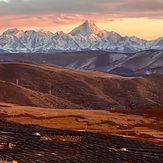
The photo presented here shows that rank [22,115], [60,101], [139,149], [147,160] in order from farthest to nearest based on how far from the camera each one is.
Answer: [60,101], [22,115], [139,149], [147,160]

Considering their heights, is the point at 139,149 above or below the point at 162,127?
above

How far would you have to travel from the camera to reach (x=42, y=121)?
79.6 metres

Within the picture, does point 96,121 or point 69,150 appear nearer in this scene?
point 69,150

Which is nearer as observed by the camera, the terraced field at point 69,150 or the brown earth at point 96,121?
the terraced field at point 69,150

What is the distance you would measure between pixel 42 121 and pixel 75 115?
1185cm

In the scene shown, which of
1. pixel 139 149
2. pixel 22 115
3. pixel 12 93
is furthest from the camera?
pixel 12 93

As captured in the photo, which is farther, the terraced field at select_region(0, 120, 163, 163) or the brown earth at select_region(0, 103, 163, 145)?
the brown earth at select_region(0, 103, 163, 145)

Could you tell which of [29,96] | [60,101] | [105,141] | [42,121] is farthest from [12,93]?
[105,141]

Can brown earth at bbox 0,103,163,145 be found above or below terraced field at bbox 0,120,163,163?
below

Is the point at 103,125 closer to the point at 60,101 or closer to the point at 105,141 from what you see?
the point at 105,141

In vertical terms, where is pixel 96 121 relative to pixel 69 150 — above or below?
below

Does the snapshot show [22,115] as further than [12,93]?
No

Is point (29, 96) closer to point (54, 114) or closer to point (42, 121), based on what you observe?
point (54, 114)

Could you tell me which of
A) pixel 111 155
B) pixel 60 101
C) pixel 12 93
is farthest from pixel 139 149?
pixel 60 101
